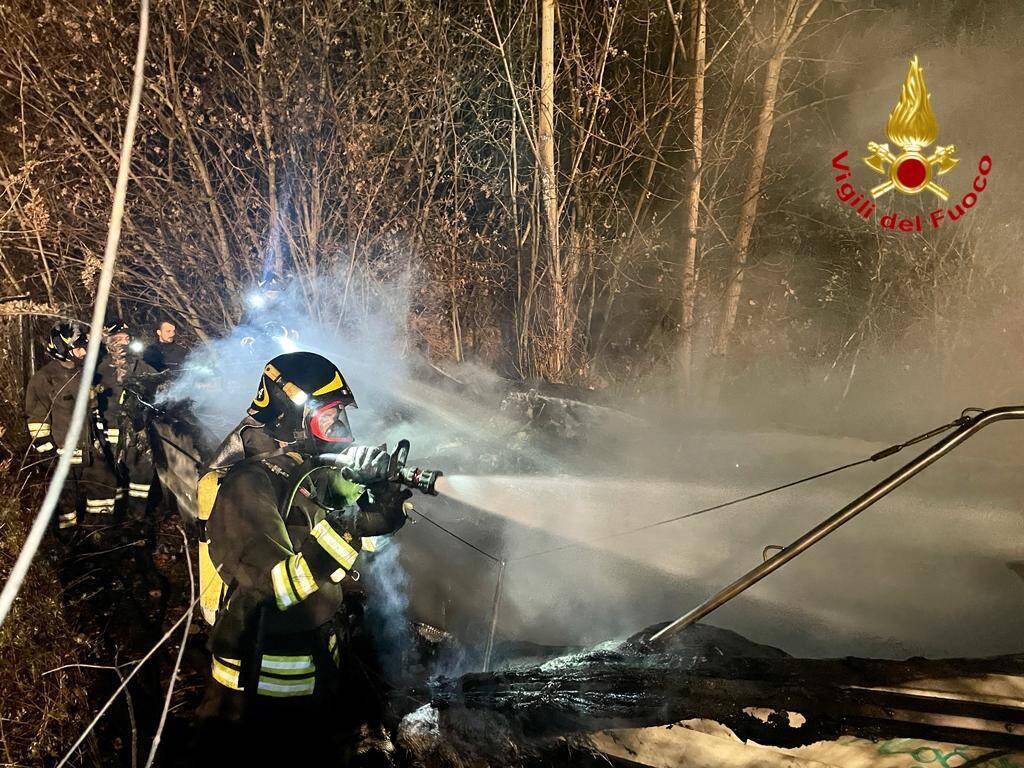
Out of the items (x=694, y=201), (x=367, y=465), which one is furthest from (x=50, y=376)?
(x=694, y=201)

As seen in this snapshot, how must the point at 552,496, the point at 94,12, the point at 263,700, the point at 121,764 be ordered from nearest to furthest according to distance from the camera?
the point at 263,700 < the point at 121,764 < the point at 552,496 < the point at 94,12

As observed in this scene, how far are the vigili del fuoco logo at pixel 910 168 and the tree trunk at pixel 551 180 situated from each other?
15.9 ft

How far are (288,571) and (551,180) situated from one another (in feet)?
23.5

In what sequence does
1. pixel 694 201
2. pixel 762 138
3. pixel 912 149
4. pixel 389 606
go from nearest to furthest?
pixel 389 606
pixel 912 149
pixel 762 138
pixel 694 201

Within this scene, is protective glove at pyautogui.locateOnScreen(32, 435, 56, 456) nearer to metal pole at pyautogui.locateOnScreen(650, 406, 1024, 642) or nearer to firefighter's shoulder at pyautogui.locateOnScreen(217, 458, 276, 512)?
firefighter's shoulder at pyautogui.locateOnScreen(217, 458, 276, 512)

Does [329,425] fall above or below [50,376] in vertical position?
above

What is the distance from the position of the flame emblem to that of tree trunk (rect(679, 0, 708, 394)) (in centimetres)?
269

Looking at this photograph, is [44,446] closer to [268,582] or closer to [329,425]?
[329,425]

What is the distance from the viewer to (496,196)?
34.1 ft

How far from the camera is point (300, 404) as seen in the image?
12.0ft

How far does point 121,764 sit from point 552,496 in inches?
162

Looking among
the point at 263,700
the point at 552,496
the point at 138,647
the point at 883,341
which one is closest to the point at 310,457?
the point at 263,700

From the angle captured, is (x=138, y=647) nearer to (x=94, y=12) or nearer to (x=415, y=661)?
(x=415, y=661)

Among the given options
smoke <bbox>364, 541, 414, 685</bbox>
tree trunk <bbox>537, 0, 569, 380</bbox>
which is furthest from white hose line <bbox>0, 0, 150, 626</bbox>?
tree trunk <bbox>537, 0, 569, 380</bbox>
